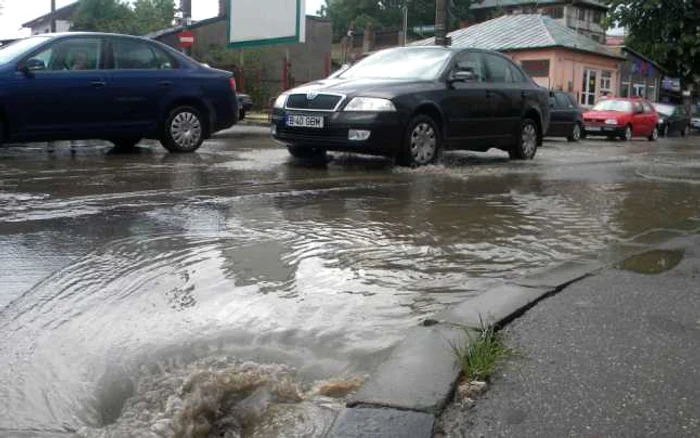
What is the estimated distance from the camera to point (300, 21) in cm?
2719

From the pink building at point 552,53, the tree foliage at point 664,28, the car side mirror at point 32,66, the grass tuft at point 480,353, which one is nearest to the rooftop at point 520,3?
the tree foliage at point 664,28

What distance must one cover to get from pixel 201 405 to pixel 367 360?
0.74 meters

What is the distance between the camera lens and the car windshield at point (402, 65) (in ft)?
32.9

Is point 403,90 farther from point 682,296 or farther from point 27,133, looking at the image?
point 682,296

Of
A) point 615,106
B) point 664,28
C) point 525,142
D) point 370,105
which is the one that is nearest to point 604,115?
point 615,106

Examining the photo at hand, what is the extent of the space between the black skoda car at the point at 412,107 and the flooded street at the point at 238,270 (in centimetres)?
52

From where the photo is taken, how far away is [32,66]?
9109 mm

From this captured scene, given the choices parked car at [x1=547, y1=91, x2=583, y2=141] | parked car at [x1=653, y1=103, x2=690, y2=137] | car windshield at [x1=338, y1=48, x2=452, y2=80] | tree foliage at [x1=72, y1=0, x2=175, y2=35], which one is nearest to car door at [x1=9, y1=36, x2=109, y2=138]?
car windshield at [x1=338, y1=48, x2=452, y2=80]

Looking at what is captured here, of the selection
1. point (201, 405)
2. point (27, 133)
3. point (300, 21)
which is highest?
point (300, 21)

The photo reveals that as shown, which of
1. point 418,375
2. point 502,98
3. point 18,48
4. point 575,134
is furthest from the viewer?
point 575,134

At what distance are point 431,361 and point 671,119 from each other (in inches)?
1275

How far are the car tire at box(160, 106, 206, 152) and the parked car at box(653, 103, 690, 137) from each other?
25107 millimetres

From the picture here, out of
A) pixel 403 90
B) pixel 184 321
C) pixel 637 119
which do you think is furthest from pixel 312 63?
pixel 184 321

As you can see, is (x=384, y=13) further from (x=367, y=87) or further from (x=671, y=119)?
(x=367, y=87)
